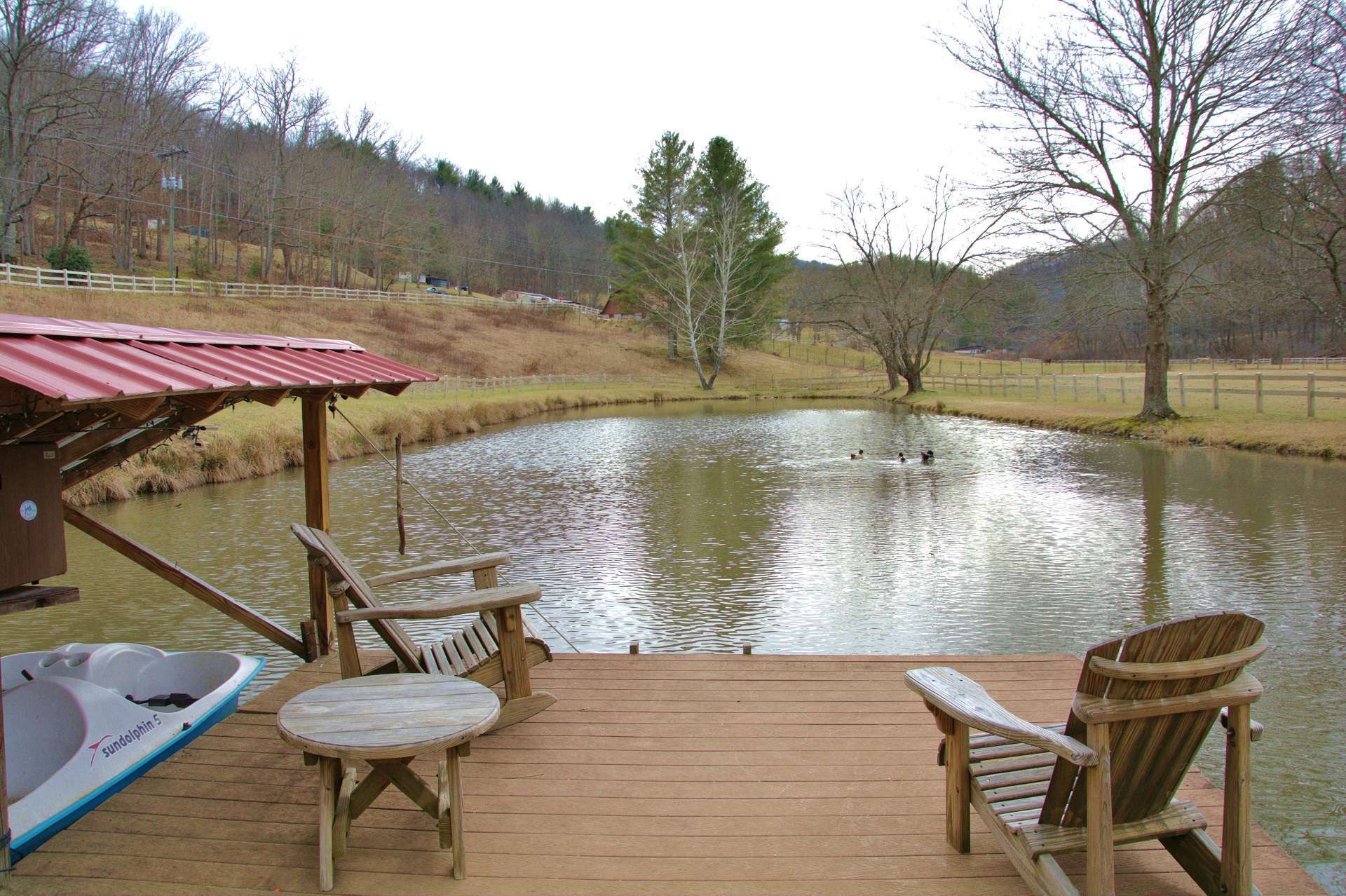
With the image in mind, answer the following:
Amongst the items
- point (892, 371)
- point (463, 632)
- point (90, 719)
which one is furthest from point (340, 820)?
point (892, 371)

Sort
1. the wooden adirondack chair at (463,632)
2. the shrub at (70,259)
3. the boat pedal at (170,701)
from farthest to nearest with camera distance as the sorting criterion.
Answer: the shrub at (70,259), the boat pedal at (170,701), the wooden adirondack chair at (463,632)

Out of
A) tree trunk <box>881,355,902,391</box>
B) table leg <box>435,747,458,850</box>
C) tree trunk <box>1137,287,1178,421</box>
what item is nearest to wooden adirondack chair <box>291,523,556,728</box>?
table leg <box>435,747,458,850</box>

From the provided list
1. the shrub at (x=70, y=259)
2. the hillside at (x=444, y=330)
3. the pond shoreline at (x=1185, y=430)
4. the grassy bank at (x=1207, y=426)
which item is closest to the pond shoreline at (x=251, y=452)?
the hillside at (x=444, y=330)

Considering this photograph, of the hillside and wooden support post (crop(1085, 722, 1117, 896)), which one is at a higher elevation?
the hillside

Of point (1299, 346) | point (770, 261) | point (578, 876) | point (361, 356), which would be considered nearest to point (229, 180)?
point (770, 261)

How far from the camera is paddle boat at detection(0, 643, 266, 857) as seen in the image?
3473 millimetres

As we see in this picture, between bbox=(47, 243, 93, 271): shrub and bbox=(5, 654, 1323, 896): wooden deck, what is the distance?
4857cm

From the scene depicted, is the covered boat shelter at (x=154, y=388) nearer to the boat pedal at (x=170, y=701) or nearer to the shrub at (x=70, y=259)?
the boat pedal at (x=170, y=701)

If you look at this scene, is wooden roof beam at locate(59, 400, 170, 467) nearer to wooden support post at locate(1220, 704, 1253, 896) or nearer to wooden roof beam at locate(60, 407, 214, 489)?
wooden roof beam at locate(60, 407, 214, 489)

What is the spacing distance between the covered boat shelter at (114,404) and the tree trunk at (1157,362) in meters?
23.9

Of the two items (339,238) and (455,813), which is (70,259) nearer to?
(339,238)

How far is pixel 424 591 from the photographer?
9680mm

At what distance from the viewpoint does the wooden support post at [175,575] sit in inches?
192

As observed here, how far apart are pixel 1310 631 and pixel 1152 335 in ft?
63.4
